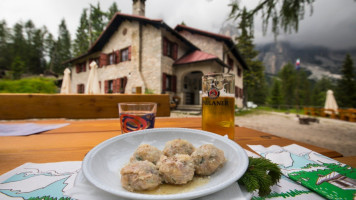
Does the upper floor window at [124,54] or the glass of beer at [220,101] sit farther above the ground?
the upper floor window at [124,54]

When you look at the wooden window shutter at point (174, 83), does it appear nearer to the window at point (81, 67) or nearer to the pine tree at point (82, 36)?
the window at point (81, 67)

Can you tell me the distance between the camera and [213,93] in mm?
943

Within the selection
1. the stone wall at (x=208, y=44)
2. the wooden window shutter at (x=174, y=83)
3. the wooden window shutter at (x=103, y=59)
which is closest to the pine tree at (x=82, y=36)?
the wooden window shutter at (x=103, y=59)

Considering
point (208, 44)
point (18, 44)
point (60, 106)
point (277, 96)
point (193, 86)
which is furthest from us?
point (277, 96)

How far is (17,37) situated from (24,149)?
4752 centimetres

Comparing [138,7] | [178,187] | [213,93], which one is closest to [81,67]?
[138,7]

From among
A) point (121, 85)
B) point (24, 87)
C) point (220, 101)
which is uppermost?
point (121, 85)

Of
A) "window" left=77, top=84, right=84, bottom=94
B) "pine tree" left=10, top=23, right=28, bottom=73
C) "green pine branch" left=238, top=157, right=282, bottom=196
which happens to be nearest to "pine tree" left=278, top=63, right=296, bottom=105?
"window" left=77, top=84, right=84, bottom=94

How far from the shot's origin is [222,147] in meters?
0.64

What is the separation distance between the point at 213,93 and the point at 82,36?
29.6 metres

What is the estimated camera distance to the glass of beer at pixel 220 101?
945 millimetres

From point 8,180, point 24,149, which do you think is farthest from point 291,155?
point 24,149

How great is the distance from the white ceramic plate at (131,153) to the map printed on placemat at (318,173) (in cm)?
23

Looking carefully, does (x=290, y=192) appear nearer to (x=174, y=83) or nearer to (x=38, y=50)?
(x=174, y=83)
